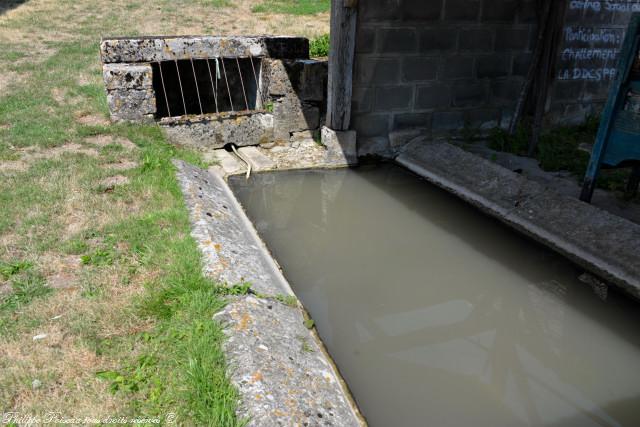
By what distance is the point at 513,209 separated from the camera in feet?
16.9

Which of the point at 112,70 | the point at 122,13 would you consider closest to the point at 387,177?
the point at 112,70

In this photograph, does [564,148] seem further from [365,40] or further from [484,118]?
[365,40]

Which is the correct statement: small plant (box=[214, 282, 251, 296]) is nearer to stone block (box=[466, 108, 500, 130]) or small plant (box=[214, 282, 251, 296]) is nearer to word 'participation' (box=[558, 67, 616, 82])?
stone block (box=[466, 108, 500, 130])

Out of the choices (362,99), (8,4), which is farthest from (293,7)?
(362,99)

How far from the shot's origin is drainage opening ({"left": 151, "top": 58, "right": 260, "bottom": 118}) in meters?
7.90

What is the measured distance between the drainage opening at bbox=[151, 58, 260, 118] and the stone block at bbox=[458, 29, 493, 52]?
10.6 feet

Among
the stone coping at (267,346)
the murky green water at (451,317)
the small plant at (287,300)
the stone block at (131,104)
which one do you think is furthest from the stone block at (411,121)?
the small plant at (287,300)

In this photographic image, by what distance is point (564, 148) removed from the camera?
7.00 m

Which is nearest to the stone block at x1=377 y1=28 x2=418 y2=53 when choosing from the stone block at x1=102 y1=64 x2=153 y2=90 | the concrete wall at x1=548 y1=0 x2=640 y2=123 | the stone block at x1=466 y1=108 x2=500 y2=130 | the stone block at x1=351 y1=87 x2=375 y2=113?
the stone block at x1=351 y1=87 x2=375 y2=113

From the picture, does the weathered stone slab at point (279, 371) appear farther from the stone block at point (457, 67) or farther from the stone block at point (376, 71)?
the stone block at point (457, 67)

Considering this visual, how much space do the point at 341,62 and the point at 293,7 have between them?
10.4 metres

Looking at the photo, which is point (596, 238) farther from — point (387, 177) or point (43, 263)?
point (43, 263)

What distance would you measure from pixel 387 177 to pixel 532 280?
271cm

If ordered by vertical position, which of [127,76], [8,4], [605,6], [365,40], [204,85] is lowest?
[204,85]
